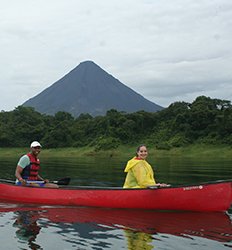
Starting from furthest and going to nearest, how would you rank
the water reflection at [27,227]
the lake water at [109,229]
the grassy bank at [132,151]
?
the grassy bank at [132,151], the water reflection at [27,227], the lake water at [109,229]

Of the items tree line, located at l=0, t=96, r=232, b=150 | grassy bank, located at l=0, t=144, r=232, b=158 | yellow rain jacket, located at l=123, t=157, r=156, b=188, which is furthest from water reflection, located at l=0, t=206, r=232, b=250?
tree line, located at l=0, t=96, r=232, b=150

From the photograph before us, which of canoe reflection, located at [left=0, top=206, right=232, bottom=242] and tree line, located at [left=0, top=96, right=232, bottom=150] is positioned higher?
tree line, located at [left=0, top=96, right=232, bottom=150]

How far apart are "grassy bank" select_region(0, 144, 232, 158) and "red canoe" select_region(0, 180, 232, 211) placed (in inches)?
1581

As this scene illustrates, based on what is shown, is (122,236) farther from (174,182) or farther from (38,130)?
(38,130)

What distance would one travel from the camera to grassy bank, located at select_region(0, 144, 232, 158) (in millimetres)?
54219

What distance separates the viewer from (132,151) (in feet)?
202

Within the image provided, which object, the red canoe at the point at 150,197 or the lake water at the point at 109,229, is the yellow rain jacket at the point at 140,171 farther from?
the lake water at the point at 109,229

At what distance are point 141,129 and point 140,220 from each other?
56721mm

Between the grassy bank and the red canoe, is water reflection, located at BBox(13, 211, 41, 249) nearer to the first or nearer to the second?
the red canoe

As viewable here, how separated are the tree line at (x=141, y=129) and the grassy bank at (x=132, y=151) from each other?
3.59 feet

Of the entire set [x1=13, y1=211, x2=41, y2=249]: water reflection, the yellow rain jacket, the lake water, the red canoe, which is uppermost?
the yellow rain jacket

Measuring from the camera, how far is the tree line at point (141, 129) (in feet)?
195

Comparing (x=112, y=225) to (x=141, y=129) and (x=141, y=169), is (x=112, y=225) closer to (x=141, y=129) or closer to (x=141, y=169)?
(x=141, y=169)

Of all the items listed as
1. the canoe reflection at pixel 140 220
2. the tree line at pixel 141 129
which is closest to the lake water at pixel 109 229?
the canoe reflection at pixel 140 220
